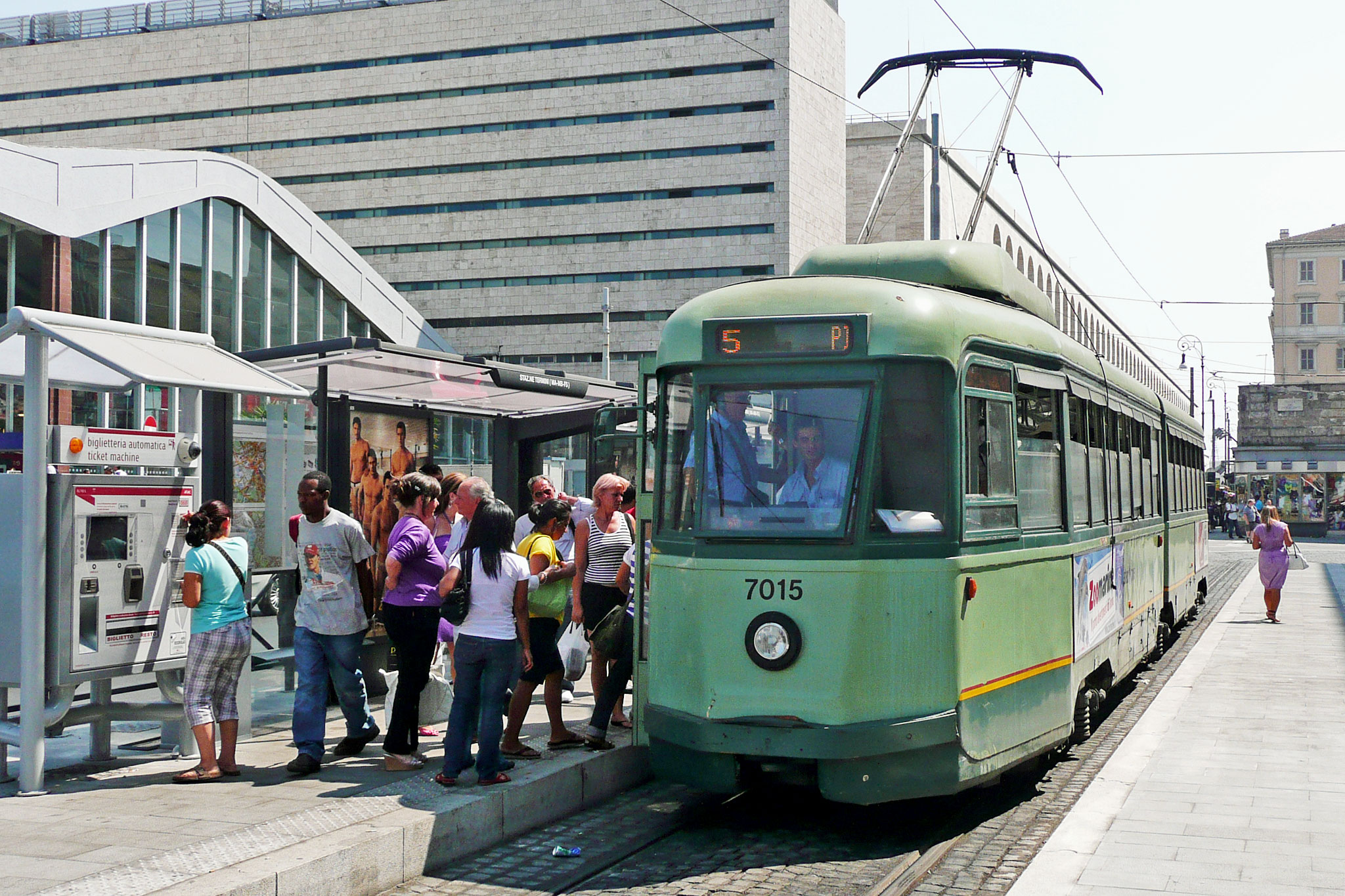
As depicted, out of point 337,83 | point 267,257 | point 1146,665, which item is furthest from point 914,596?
point 337,83

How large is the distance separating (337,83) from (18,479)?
7341 cm

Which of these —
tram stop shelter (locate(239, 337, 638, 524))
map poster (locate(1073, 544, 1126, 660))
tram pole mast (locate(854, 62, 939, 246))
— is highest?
tram pole mast (locate(854, 62, 939, 246))

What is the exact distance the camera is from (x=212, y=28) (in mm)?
77250

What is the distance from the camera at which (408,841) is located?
6156 millimetres

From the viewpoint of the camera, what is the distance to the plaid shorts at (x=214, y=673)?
23.9 feet

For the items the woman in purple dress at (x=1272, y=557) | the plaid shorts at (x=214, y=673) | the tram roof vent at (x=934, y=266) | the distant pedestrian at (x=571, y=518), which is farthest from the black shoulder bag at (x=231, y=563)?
the woman in purple dress at (x=1272, y=557)

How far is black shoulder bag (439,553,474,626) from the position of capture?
7184mm

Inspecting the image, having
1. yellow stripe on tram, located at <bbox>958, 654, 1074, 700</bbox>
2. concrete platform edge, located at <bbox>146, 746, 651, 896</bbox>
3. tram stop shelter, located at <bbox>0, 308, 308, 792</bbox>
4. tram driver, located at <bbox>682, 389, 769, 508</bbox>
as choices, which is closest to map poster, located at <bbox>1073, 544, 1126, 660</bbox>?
yellow stripe on tram, located at <bbox>958, 654, 1074, 700</bbox>

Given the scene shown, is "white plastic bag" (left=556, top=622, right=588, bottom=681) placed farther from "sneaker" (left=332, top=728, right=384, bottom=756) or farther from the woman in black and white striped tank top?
"sneaker" (left=332, top=728, right=384, bottom=756)

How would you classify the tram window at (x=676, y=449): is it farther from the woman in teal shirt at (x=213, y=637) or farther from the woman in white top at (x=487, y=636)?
the woman in teal shirt at (x=213, y=637)

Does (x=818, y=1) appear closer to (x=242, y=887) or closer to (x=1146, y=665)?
(x=1146, y=665)

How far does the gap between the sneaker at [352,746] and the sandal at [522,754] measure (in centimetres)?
84

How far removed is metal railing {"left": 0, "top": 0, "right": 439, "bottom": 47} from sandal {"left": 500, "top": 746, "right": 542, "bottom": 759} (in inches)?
2882

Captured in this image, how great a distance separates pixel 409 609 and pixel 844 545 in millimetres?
2591
